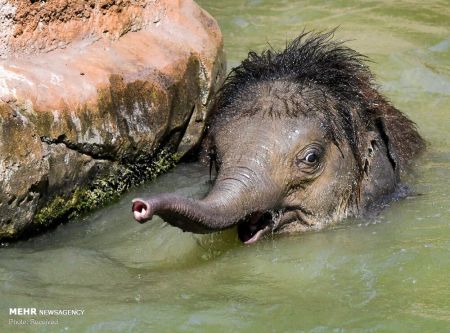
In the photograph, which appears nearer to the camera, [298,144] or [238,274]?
[238,274]

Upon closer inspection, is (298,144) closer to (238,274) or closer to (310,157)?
(310,157)

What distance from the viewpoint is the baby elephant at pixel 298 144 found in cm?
802

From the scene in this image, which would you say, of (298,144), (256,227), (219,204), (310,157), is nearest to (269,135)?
(298,144)

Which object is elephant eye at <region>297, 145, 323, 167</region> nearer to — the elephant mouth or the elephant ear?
the elephant mouth

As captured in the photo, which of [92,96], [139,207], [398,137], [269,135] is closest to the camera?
[139,207]

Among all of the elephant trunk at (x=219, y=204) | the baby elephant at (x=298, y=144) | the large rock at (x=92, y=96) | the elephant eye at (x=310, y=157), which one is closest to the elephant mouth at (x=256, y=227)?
the baby elephant at (x=298, y=144)

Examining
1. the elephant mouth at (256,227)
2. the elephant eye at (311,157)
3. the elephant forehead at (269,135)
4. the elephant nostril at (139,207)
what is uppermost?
the elephant nostril at (139,207)

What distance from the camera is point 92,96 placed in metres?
8.54

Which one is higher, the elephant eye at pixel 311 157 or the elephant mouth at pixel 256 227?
the elephant eye at pixel 311 157

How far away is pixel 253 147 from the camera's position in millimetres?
8125

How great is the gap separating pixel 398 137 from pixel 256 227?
2.46 m

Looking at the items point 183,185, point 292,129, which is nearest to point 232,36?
point 183,185

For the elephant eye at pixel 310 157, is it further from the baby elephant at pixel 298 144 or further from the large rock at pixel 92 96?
the large rock at pixel 92 96

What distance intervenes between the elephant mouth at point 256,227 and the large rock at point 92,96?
154 cm
